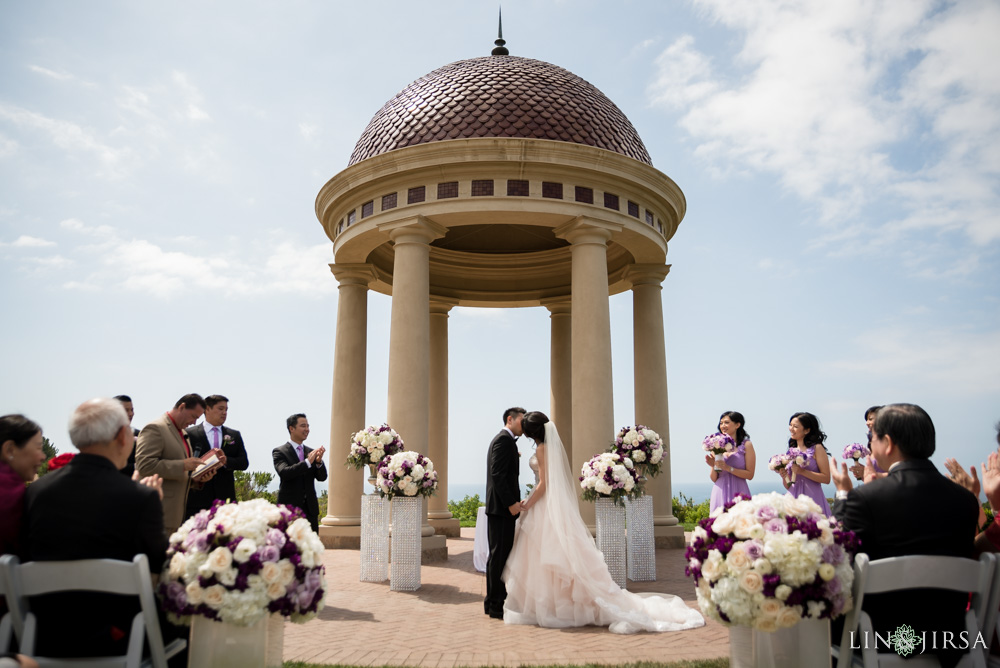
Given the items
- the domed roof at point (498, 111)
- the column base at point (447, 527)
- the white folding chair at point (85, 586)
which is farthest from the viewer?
the column base at point (447, 527)

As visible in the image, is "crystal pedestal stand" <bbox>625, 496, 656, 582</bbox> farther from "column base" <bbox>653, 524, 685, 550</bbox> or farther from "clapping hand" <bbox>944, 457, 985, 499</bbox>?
"clapping hand" <bbox>944, 457, 985, 499</bbox>

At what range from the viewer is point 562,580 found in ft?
31.4

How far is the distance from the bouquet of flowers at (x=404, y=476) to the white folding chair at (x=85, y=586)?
27.1ft

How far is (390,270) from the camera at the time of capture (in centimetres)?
2231

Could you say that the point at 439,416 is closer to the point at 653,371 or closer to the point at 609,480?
the point at 653,371

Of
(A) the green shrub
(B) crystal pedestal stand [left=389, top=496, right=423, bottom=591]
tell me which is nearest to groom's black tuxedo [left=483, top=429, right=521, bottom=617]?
(B) crystal pedestal stand [left=389, top=496, right=423, bottom=591]

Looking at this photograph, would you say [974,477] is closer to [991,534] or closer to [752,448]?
[991,534]

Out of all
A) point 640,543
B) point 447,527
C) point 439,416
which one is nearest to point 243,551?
point 640,543

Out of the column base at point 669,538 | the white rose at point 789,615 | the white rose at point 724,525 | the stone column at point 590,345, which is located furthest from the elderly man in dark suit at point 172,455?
the column base at point 669,538

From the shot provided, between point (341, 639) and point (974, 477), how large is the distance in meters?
7.16

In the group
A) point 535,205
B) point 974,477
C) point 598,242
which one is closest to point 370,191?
point 535,205

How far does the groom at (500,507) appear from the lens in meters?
10.0

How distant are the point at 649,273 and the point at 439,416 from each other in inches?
326

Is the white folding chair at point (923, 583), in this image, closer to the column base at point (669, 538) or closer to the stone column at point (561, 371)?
the column base at point (669, 538)
